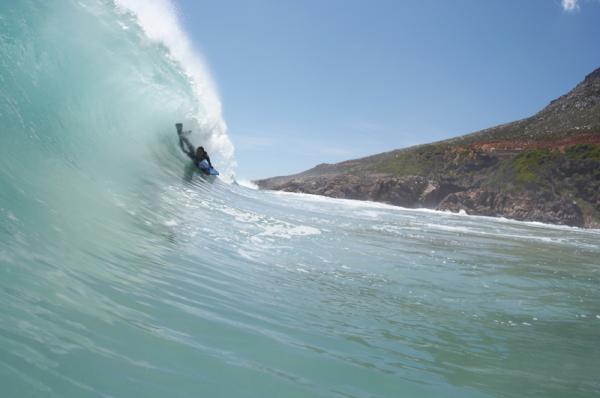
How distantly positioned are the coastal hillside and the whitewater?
4308 centimetres

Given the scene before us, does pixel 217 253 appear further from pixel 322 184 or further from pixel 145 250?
pixel 322 184

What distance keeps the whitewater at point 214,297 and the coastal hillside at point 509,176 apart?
4308 cm

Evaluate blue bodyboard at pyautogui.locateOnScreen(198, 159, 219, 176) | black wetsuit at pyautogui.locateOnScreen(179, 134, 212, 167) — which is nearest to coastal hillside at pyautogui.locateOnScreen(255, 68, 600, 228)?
black wetsuit at pyautogui.locateOnScreen(179, 134, 212, 167)

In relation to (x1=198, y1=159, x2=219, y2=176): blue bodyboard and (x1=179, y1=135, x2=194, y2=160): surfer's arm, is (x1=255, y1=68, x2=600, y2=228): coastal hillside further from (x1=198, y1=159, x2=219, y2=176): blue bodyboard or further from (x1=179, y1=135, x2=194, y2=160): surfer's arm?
(x1=198, y1=159, x2=219, y2=176): blue bodyboard

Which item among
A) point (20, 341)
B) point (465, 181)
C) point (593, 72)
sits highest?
point (593, 72)

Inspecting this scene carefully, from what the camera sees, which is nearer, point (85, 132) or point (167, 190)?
point (85, 132)

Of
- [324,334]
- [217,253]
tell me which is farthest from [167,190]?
[324,334]

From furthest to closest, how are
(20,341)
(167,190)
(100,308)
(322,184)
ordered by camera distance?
(322,184) → (167,190) → (100,308) → (20,341)

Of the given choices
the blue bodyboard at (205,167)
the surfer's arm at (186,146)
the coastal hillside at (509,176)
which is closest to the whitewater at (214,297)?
the blue bodyboard at (205,167)

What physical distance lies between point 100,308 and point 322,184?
67.7m

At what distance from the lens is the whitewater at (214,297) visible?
8.89ft

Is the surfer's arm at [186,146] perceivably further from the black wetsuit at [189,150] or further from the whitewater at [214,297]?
the whitewater at [214,297]

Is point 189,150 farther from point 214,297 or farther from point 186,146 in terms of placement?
point 214,297

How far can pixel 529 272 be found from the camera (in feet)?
30.3
